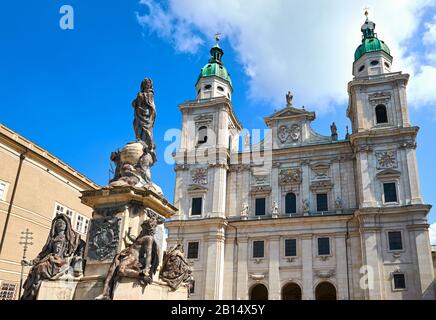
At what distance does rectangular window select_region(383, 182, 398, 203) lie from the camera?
116 ft

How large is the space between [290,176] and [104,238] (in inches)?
1234

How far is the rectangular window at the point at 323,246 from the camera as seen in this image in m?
35.5

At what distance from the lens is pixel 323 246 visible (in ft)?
118

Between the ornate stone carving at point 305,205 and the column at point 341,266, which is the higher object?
the ornate stone carving at point 305,205

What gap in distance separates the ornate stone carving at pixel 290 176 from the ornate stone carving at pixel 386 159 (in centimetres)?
744

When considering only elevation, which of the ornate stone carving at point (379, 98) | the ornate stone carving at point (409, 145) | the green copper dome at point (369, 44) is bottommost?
the ornate stone carving at point (409, 145)

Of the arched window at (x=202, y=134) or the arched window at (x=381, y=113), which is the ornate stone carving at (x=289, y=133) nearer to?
the arched window at (x=381, y=113)

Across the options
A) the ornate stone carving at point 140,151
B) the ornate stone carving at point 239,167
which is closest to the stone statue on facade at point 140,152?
the ornate stone carving at point 140,151

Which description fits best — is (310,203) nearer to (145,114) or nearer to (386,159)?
(386,159)

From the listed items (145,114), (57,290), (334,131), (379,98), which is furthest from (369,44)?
(57,290)

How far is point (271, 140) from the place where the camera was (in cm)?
4234

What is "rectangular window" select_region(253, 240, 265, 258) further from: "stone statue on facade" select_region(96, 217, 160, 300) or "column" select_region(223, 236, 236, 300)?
"stone statue on facade" select_region(96, 217, 160, 300)

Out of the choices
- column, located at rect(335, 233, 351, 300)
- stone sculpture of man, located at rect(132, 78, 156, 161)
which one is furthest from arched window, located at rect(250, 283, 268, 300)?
stone sculpture of man, located at rect(132, 78, 156, 161)
